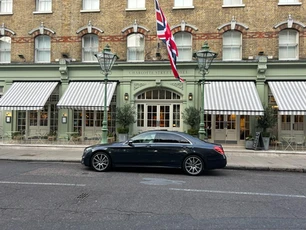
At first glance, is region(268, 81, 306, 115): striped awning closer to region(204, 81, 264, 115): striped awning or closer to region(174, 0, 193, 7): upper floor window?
region(204, 81, 264, 115): striped awning

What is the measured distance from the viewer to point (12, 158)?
1211cm

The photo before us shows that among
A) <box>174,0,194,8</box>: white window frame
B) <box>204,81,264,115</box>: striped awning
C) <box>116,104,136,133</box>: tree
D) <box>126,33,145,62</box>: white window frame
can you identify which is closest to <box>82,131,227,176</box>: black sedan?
<box>204,81,264,115</box>: striped awning

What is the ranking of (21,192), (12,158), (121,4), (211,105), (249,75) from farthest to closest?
(121,4) < (249,75) < (211,105) < (12,158) < (21,192)

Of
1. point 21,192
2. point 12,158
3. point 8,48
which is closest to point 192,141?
point 21,192

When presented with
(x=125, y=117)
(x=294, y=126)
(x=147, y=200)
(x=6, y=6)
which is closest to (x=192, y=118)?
(x=125, y=117)

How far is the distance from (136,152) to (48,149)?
7.55 meters

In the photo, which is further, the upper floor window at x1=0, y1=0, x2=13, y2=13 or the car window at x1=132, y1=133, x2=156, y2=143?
the upper floor window at x1=0, y1=0, x2=13, y2=13

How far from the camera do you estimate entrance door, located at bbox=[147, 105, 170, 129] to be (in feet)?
55.7

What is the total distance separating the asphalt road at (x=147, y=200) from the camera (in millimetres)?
4777

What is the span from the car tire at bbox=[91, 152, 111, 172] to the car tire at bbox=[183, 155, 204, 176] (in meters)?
2.48

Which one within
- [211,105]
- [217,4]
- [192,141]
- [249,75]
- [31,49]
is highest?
[217,4]

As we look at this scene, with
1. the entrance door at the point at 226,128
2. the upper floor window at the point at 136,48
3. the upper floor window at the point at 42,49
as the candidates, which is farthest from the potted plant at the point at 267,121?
the upper floor window at the point at 42,49

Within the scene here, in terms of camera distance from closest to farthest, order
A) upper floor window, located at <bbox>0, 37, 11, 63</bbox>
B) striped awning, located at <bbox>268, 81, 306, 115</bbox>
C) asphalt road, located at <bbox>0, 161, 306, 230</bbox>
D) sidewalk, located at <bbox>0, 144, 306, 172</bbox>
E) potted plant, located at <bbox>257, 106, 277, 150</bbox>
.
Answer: asphalt road, located at <bbox>0, 161, 306, 230</bbox> → sidewalk, located at <bbox>0, 144, 306, 172</bbox> → striped awning, located at <bbox>268, 81, 306, 115</bbox> → potted plant, located at <bbox>257, 106, 277, 150</bbox> → upper floor window, located at <bbox>0, 37, 11, 63</bbox>

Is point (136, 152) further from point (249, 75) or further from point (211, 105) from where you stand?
point (249, 75)
